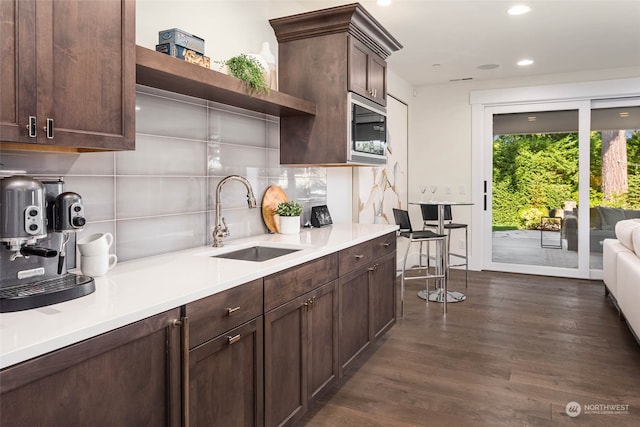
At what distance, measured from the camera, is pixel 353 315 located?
278cm

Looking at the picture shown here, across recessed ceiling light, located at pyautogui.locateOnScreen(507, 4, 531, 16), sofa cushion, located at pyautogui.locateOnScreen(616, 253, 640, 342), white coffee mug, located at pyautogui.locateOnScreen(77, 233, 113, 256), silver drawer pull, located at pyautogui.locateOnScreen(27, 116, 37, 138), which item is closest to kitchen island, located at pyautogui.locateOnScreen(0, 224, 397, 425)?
white coffee mug, located at pyautogui.locateOnScreen(77, 233, 113, 256)

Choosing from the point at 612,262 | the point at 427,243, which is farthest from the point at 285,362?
the point at 612,262

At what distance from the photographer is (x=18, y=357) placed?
974 mm

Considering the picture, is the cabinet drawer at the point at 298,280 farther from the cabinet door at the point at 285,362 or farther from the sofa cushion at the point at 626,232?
the sofa cushion at the point at 626,232

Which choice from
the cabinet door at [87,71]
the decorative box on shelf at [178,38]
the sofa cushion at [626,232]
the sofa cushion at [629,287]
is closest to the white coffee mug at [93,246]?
the cabinet door at [87,71]

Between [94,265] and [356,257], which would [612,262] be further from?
[94,265]

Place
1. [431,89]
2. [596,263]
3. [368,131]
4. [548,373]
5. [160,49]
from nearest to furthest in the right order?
[160,49]
[548,373]
[368,131]
[596,263]
[431,89]

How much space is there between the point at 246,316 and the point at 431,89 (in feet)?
17.5

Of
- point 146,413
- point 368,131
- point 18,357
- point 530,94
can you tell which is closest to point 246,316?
point 146,413

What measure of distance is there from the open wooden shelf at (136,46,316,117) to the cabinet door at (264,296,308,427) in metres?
1.07

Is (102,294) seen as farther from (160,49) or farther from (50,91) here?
(160,49)

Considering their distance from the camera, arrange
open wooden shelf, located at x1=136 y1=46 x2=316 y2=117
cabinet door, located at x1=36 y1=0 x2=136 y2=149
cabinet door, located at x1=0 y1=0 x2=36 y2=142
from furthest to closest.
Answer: open wooden shelf, located at x1=136 y1=46 x2=316 y2=117 → cabinet door, located at x1=36 y1=0 x2=136 y2=149 → cabinet door, located at x1=0 y1=0 x2=36 y2=142

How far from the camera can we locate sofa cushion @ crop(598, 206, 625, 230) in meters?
5.50

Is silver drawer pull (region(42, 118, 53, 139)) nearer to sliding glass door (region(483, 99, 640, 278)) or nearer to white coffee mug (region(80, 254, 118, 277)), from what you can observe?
white coffee mug (region(80, 254, 118, 277))
